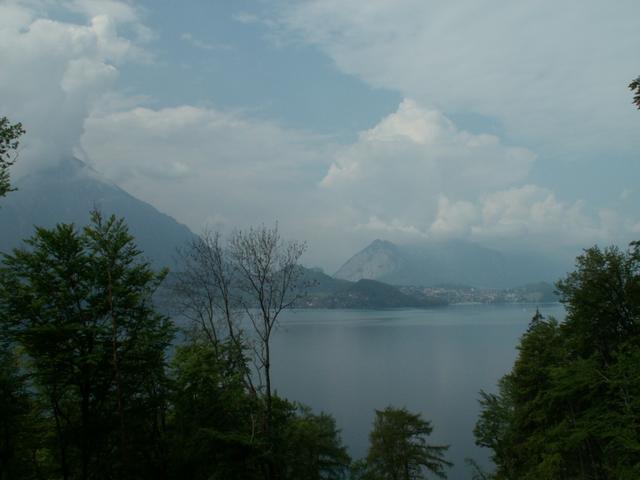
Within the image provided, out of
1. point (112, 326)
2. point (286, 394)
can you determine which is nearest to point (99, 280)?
point (112, 326)

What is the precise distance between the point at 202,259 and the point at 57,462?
8.99 meters

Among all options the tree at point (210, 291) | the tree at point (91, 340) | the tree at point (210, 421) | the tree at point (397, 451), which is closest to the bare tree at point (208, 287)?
the tree at point (210, 291)

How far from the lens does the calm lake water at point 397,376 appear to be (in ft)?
181

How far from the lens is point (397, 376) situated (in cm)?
8562

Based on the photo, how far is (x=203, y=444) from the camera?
50.9 ft

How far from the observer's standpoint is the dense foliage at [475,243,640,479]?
50.7 ft

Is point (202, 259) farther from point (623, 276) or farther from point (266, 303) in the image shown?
point (623, 276)

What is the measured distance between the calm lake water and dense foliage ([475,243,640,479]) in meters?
12.8

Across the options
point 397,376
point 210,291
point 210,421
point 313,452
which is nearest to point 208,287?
point 210,291

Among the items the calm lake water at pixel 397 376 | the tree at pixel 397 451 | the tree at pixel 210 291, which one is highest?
the tree at pixel 210 291

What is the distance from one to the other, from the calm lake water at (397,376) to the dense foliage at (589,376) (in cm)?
1284

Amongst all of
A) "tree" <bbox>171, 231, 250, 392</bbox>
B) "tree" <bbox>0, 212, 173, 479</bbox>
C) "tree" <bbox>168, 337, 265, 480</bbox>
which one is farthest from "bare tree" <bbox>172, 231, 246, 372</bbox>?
"tree" <bbox>0, 212, 173, 479</bbox>

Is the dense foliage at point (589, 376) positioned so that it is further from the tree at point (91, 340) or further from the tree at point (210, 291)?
the tree at point (91, 340)

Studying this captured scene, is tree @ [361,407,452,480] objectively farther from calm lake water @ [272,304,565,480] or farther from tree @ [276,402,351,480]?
calm lake water @ [272,304,565,480]
